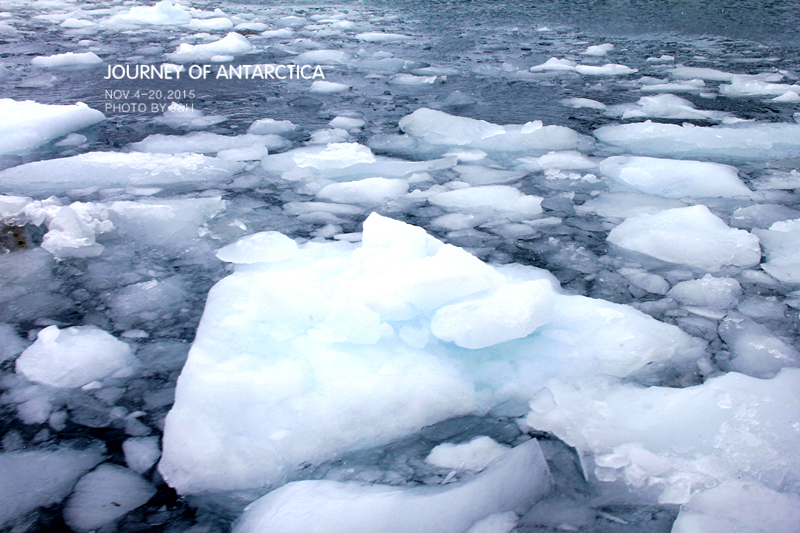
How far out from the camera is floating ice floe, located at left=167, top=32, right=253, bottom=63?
421 centimetres

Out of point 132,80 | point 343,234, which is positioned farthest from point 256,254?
point 132,80

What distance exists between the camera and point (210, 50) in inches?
170

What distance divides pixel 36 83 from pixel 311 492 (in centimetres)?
354

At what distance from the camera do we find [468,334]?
107cm

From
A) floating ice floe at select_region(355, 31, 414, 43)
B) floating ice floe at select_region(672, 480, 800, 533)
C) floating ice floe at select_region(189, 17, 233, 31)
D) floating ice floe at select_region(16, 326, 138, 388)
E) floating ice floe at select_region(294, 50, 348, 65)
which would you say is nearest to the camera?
floating ice floe at select_region(672, 480, 800, 533)

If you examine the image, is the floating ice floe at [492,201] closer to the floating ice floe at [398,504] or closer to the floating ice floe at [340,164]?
the floating ice floe at [340,164]

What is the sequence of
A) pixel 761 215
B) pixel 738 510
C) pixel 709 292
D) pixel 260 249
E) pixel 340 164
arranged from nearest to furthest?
1. pixel 738 510
2. pixel 709 292
3. pixel 260 249
4. pixel 761 215
5. pixel 340 164

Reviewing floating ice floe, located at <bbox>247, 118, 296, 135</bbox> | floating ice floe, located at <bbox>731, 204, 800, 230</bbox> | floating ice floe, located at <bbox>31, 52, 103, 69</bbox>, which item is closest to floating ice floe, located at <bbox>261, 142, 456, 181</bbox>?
floating ice floe, located at <bbox>247, 118, 296, 135</bbox>

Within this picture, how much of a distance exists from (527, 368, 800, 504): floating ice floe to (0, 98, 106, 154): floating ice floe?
89.8 inches

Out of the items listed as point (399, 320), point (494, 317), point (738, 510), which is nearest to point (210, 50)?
point (399, 320)

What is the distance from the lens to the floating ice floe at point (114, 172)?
6.19 ft

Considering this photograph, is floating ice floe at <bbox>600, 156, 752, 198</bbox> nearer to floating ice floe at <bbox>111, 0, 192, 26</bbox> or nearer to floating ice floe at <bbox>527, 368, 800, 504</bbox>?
floating ice floe at <bbox>527, 368, 800, 504</bbox>

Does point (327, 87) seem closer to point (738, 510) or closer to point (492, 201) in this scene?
point (492, 201)

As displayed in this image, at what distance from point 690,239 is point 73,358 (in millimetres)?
1511
